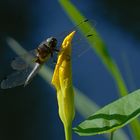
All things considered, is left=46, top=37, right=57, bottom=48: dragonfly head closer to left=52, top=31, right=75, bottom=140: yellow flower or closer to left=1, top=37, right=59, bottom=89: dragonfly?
left=1, top=37, right=59, bottom=89: dragonfly

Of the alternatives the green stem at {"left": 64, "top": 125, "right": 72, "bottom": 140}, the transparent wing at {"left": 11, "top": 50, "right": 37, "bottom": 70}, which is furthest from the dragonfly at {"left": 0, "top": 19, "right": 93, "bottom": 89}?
the green stem at {"left": 64, "top": 125, "right": 72, "bottom": 140}

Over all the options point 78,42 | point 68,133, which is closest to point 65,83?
point 68,133

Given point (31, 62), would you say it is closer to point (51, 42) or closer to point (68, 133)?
point (51, 42)

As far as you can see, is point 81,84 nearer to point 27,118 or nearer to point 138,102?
point 27,118

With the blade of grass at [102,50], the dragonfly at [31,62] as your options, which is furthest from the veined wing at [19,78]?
the blade of grass at [102,50]

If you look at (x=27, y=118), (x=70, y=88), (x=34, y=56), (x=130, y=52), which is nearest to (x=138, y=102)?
(x=70, y=88)

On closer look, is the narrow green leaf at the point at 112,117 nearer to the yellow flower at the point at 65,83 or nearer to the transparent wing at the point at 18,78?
the yellow flower at the point at 65,83
